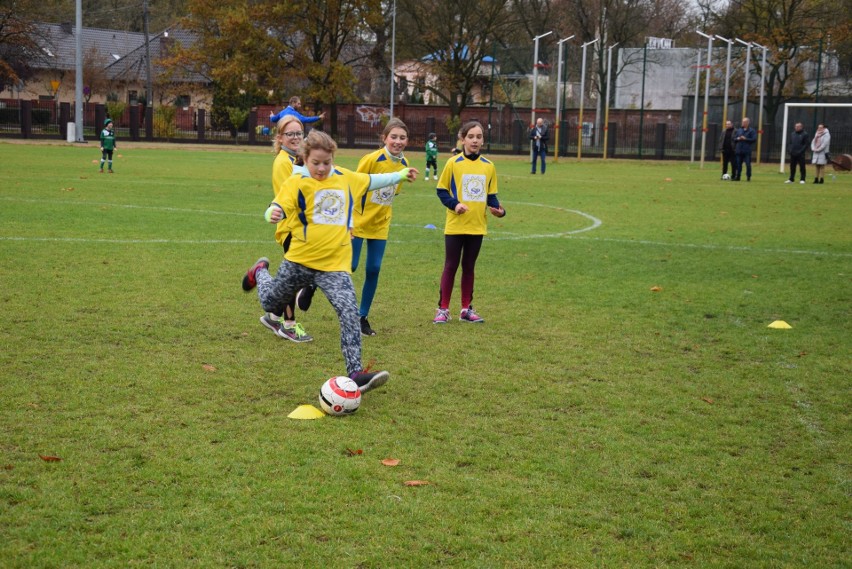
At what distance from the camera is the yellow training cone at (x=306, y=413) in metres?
5.93

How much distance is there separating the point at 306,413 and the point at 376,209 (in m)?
2.89

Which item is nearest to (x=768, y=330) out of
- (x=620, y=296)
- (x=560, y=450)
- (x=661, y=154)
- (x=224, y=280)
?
(x=620, y=296)

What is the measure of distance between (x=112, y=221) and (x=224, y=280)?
18.5ft

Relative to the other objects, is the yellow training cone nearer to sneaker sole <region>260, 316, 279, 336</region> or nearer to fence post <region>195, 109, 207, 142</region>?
sneaker sole <region>260, 316, 279, 336</region>

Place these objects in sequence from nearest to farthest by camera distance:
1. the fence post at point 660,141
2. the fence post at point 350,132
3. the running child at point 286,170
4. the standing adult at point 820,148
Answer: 1. the running child at point 286,170
2. the standing adult at point 820,148
3. the fence post at point 660,141
4. the fence post at point 350,132

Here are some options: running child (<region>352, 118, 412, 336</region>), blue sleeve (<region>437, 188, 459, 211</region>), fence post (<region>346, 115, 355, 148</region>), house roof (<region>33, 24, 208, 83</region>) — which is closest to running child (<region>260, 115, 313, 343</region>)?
running child (<region>352, 118, 412, 336</region>)

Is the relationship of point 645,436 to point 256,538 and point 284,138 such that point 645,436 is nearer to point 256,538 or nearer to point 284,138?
point 256,538

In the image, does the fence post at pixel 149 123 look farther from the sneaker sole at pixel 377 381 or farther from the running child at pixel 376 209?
the sneaker sole at pixel 377 381

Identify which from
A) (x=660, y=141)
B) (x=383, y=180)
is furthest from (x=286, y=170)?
(x=660, y=141)

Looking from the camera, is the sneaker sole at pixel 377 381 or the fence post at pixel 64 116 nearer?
the sneaker sole at pixel 377 381

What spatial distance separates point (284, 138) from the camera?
834 centimetres

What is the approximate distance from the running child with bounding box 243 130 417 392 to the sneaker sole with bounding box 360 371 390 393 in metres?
0.06

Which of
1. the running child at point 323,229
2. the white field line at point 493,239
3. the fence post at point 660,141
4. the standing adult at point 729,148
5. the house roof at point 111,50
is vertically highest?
the house roof at point 111,50

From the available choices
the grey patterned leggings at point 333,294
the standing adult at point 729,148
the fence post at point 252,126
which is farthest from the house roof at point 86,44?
the grey patterned leggings at point 333,294
